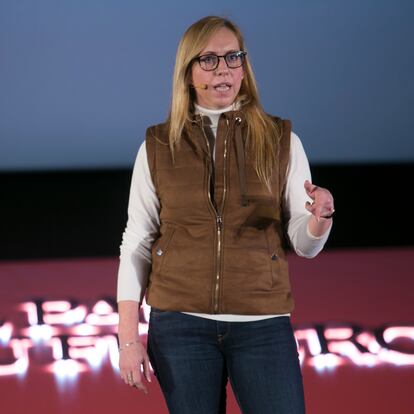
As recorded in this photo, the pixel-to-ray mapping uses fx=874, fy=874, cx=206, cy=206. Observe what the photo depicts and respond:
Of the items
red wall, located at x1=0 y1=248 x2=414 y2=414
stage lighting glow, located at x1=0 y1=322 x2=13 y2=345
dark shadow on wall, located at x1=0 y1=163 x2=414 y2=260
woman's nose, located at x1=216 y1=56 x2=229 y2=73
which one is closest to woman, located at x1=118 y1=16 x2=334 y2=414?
woman's nose, located at x1=216 y1=56 x2=229 y2=73

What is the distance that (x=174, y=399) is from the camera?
1.48m

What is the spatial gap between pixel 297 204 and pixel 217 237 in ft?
0.56

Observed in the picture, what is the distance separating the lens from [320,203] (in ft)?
4.51

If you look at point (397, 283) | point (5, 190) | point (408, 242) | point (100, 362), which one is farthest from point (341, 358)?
point (5, 190)

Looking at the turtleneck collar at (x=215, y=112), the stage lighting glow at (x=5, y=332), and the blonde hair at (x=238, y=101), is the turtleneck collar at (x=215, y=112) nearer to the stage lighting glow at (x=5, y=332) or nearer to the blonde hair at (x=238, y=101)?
the blonde hair at (x=238, y=101)

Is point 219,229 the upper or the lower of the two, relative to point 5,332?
upper

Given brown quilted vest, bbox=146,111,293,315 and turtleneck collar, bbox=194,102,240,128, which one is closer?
brown quilted vest, bbox=146,111,293,315

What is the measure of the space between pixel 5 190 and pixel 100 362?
1.31m

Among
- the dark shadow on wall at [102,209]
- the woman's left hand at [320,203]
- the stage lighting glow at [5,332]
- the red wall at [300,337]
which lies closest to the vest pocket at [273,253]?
the woman's left hand at [320,203]

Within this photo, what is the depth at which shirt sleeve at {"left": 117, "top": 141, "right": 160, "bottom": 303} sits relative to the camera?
61.7 inches

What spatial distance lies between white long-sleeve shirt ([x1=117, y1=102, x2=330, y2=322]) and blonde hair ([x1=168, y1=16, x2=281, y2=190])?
1.4 inches

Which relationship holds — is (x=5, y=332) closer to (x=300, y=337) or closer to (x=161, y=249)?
(x=300, y=337)

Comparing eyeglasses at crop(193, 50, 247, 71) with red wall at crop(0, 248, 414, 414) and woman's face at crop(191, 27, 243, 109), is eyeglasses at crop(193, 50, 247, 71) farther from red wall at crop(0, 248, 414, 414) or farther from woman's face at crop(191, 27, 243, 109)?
red wall at crop(0, 248, 414, 414)

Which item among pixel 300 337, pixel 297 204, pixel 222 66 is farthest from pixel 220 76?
pixel 300 337
